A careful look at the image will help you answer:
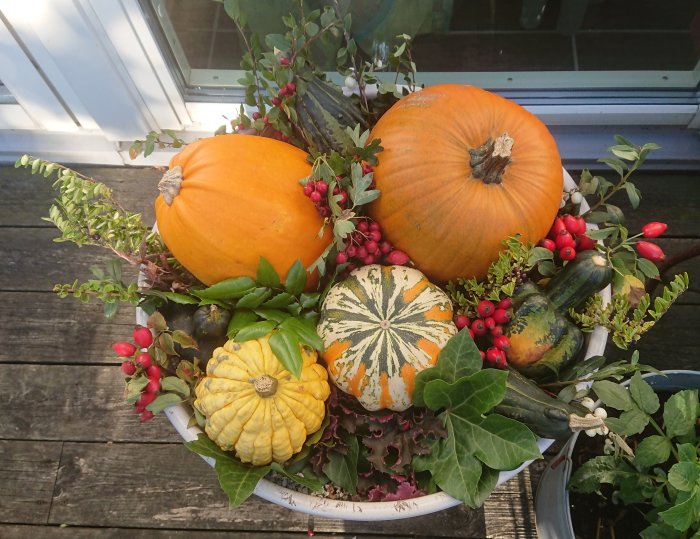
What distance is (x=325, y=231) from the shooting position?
1.14 metres

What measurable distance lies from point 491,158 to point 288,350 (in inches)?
17.1

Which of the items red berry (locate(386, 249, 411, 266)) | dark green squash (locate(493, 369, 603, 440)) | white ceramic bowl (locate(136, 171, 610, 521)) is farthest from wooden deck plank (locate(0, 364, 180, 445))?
dark green squash (locate(493, 369, 603, 440))

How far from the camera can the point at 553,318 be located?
1077 millimetres

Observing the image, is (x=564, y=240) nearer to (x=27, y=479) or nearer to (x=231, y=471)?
(x=231, y=471)

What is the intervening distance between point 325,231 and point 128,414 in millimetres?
884

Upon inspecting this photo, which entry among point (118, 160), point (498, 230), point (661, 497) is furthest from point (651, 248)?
point (118, 160)

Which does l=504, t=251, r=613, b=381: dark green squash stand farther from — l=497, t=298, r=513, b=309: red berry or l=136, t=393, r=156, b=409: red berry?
l=136, t=393, r=156, b=409: red berry

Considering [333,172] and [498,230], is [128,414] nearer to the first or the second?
[333,172]

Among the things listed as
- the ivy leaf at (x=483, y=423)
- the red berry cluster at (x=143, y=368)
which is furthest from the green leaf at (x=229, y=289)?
the ivy leaf at (x=483, y=423)

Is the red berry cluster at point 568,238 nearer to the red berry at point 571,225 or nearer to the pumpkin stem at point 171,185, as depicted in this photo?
the red berry at point 571,225

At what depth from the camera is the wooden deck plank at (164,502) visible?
154 cm

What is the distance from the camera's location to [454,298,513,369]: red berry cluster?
3.45 feet

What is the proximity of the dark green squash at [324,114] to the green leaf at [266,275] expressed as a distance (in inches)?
10.1

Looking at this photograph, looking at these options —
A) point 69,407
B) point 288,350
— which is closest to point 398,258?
point 288,350
